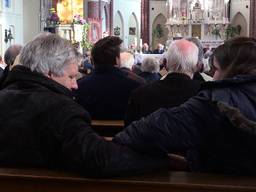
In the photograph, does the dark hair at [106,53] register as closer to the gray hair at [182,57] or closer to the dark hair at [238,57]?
the gray hair at [182,57]

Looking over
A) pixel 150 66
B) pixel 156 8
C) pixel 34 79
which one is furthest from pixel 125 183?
pixel 156 8

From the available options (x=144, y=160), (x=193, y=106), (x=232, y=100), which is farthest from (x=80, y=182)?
(x=232, y=100)

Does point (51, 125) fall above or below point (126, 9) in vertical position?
below

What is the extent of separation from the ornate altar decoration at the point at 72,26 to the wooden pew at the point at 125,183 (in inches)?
524

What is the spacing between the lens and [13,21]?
19.8 m

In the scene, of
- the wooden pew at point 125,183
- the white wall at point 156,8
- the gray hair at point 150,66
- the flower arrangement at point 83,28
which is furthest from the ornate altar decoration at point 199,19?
the wooden pew at point 125,183

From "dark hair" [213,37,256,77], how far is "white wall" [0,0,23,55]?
1700 cm

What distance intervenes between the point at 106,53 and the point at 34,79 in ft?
7.76

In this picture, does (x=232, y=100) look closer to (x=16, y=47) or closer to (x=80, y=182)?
(x=80, y=182)

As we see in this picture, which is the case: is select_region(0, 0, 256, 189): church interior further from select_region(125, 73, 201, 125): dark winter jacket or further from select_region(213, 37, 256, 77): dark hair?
select_region(125, 73, 201, 125): dark winter jacket

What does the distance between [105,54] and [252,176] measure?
2.77m

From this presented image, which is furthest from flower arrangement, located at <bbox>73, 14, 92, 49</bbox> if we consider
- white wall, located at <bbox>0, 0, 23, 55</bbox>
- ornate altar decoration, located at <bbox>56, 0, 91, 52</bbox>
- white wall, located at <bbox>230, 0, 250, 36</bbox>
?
white wall, located at <bbox>230, 0, 250, 36</bbox>

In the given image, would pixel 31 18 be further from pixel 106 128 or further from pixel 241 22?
pixel 106 128

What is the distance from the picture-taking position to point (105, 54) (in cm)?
470
